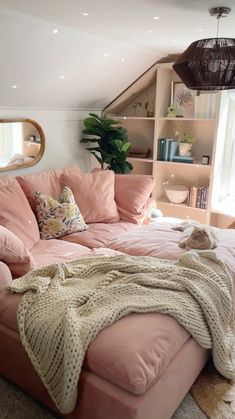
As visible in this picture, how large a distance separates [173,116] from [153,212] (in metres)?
1.19

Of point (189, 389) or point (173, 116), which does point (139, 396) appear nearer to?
point (189, 389)

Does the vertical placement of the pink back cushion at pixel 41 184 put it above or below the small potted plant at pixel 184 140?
below

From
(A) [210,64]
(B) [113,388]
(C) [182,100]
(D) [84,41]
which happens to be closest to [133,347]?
(B) [113,388]

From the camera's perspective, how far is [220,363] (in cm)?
185

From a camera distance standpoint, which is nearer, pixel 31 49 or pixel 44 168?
pixel 31 49

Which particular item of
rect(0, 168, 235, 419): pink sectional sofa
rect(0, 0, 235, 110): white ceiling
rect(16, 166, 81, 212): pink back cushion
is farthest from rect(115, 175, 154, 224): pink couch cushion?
rect(0, 0, 235, 110): white ceiling

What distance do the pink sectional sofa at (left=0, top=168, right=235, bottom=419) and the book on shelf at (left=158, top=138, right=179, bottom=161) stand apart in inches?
65.0

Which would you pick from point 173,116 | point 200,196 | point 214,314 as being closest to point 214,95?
point 173,116

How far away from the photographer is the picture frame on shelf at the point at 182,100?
3947 mm

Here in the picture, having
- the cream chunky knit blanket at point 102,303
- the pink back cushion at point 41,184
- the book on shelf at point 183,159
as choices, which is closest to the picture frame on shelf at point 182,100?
the book on shelf at point 183,159

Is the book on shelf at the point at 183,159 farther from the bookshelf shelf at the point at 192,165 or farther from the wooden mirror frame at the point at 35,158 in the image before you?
the wooden mirror frame at the point at 35,158

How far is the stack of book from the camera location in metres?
3.93

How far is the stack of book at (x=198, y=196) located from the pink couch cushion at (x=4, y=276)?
2.54 meters

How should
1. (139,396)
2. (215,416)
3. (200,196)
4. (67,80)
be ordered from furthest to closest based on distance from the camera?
(200,196), (67,80), (215,416), (139,396)
